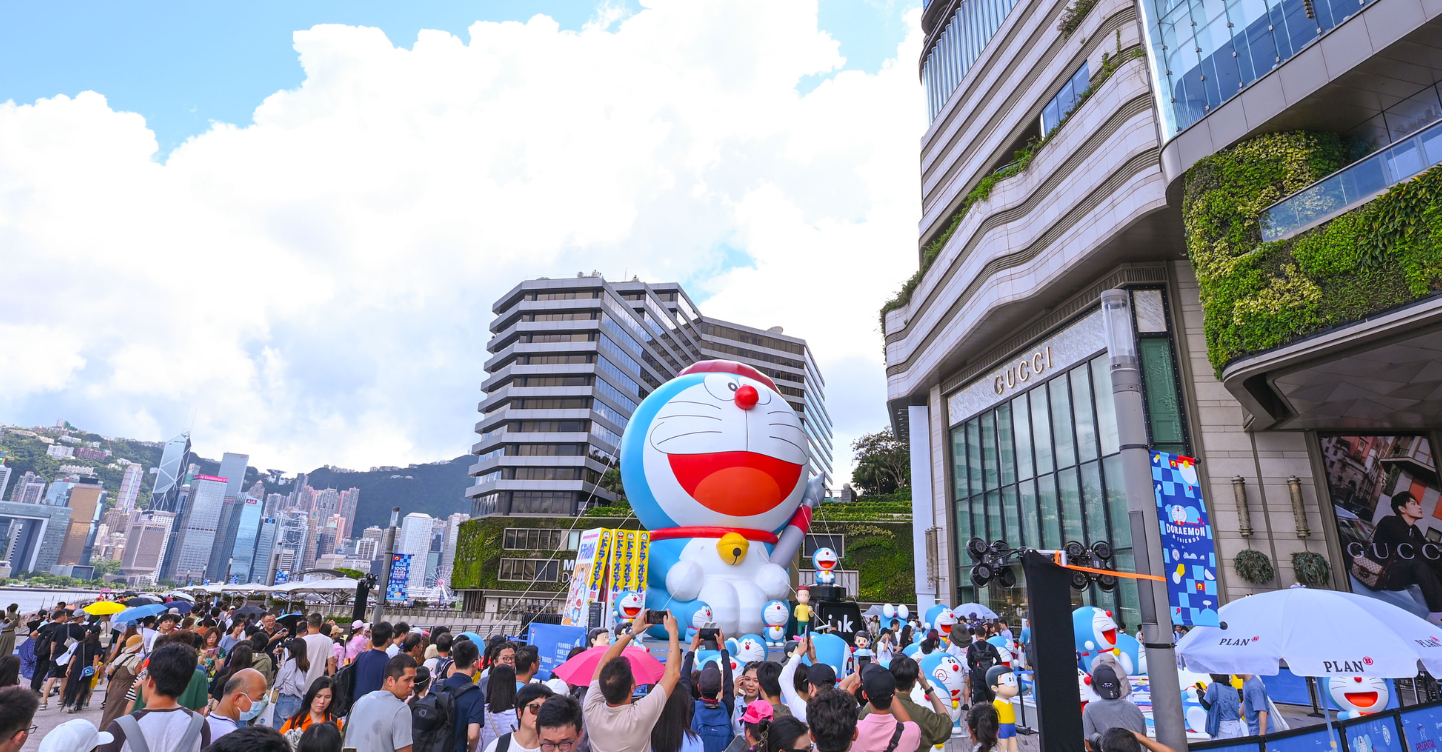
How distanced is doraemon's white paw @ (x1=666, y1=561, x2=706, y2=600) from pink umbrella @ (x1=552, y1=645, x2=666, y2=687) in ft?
39.9

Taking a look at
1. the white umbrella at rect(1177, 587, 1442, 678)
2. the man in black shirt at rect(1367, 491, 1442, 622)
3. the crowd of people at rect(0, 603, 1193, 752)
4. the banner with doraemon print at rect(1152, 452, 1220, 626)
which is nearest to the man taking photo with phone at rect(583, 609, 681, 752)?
the crowd of people at rect(0, 603, 1193, 752)

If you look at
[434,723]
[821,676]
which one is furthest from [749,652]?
[434,723]

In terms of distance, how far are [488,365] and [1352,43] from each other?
6476 cm

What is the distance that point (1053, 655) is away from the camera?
5359 mm

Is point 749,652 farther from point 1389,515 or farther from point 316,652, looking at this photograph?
point 1389,515

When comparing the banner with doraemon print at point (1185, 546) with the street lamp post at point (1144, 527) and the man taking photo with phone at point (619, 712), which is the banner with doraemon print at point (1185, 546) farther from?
the man taking photo with phone at point (619, 712)

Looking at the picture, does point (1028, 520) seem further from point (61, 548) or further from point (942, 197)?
point (61, 548)

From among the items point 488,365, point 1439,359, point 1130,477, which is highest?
point 488,365

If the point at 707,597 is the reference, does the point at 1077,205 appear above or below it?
above

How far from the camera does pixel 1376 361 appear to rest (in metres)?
12.4

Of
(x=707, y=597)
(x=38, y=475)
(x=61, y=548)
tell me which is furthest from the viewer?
(x=38, y=475)

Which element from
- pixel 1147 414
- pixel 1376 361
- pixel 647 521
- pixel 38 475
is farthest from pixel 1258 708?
pixel 38 475

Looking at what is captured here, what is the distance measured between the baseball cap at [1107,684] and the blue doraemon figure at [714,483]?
41.2 feet

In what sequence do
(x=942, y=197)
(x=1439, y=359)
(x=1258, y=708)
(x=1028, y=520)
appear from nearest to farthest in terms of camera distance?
(x=1258, y=708) < (x=1439, y=359) < (x=1028, y=520) < (x=942, y=197)
